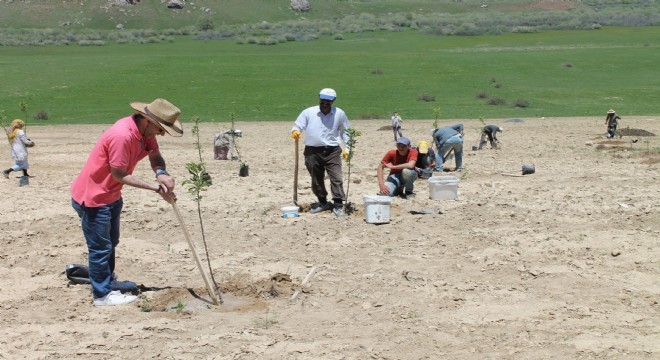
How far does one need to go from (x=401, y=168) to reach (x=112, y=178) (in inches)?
246

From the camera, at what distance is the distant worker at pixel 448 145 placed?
54.1 feet

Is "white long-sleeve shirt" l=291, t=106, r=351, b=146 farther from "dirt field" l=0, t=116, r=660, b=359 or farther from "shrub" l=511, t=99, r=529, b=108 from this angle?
"shrub" l=511, t=99, r=529, b=108

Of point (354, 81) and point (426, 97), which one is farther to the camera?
point (354, 81)

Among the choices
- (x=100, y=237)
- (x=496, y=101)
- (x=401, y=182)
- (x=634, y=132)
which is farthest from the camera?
(x=496, y=101)

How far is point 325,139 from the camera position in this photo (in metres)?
12.4

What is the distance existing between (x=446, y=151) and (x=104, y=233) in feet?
31.1

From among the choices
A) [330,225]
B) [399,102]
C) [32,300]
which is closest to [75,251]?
[32,300]

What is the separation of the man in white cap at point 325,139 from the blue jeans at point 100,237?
165 inches

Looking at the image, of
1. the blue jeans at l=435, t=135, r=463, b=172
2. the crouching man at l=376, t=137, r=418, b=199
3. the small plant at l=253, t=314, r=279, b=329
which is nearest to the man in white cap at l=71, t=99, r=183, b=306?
the small plant at l=253, t=314, r=279, b=329

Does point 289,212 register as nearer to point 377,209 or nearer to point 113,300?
point 377,209

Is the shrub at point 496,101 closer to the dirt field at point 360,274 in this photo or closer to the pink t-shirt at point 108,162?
the dirt field at point 360,274

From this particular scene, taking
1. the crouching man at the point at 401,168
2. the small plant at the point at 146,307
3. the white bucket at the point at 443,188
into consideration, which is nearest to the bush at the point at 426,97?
the crouching man at the point at 401,168

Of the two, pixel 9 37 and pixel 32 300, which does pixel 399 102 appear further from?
pixel 9 37

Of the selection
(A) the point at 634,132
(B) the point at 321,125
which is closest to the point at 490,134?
(A) the point at 634,132
